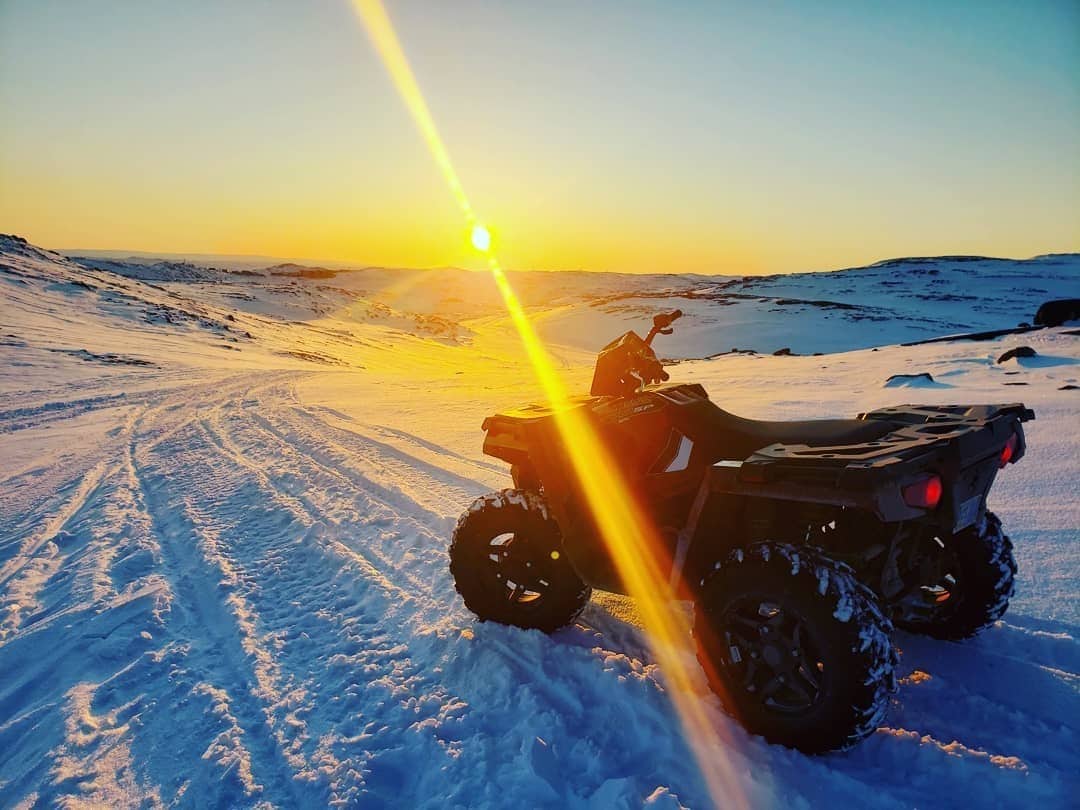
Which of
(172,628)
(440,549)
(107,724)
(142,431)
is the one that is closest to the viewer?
(107,724)

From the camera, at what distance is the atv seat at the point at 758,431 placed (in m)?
2.81

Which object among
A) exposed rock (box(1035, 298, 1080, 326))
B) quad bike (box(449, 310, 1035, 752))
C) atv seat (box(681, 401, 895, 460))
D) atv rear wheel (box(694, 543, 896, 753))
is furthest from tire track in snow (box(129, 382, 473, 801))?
exposed rock (box(1035, 298, 1080, 326))

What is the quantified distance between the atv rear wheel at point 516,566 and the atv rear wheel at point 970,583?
5.66 ft

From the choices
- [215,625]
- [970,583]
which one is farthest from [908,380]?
[215,625]

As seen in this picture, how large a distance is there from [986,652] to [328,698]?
10.5 feet

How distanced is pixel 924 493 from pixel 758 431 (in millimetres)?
927

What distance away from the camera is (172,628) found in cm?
344

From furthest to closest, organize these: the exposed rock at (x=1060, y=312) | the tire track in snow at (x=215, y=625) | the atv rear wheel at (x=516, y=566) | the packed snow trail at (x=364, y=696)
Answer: the exposed rock at (x=1060, y=312), the atv rear wheel at (x=516, y=566), the tire track in snow at (x=215, y=625), the packed snow trail at (x=364, y=696)

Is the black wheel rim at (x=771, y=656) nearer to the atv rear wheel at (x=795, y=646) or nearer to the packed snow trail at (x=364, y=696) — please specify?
the atv rear wheel at (x=795, y=646)

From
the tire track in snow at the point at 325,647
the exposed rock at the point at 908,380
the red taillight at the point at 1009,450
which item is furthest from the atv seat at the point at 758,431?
the exposed rock at the point at 908,380

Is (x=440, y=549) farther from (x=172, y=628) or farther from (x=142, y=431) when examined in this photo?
(x=142, y=431)

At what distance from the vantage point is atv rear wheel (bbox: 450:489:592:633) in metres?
3.22

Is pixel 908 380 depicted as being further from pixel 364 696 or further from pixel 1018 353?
pixel 364 696

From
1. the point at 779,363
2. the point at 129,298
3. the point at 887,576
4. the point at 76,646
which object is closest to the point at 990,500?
the point at 887,576
